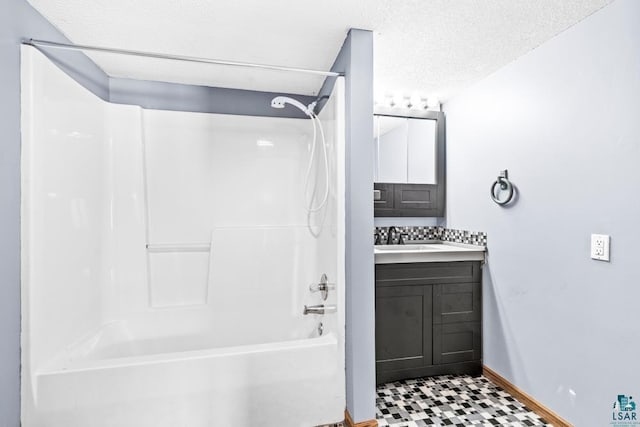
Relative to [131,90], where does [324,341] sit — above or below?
below

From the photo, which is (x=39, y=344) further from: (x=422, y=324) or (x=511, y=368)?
(x=511, y=368)

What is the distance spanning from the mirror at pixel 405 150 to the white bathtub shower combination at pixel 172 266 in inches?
25.4

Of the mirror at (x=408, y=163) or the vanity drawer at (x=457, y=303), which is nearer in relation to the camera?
the vanity drawer at (x=457, y=303)

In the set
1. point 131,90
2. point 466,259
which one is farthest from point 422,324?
point 131,90

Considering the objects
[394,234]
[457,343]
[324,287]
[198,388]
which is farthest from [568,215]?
[198,388]

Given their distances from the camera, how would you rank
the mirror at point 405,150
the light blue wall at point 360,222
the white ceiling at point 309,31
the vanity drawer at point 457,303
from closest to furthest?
the white ceiling at point 309,31, the light blue wall at point 360,222, the vanity drawer at point 457,303, the mirror at point 405,150

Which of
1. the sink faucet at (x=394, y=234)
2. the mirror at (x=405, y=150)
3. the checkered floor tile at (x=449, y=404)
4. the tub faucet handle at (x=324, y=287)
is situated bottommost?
the checkered floor tile at (x=449, y=404)

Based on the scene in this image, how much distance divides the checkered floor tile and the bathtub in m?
0.44

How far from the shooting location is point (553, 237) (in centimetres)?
190

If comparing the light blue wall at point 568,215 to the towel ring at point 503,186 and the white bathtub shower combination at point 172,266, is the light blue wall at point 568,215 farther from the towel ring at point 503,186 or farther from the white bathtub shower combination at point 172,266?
the white bathtub shower combination at point 172,266

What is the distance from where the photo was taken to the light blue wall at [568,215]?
154 cm

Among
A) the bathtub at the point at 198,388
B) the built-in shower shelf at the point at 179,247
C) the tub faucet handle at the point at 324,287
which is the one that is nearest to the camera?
the bathtub at the point at 198,388

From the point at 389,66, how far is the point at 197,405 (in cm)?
240

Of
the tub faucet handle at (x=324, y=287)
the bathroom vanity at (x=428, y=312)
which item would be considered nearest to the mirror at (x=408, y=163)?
the bathroom vanity at (x=428, y=312)
